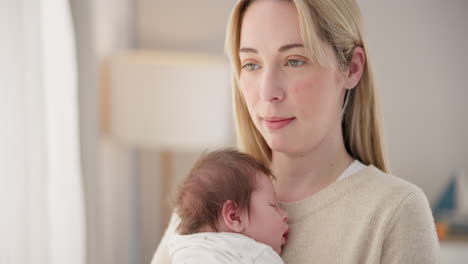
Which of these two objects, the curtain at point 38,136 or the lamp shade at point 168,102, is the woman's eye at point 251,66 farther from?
the lamp shade at point 168,102

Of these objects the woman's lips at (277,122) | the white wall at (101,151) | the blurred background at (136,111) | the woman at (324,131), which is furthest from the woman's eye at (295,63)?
the white wall at (101,151)

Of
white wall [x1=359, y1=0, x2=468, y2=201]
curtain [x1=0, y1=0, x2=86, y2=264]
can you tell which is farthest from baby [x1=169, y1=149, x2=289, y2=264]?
white wall [x1=359, y1=0, x2=468, y2=201]

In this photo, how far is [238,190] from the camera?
51.0 inches

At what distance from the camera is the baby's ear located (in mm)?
1267

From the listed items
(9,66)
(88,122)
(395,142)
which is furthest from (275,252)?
(395,142)

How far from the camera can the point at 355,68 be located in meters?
1.35

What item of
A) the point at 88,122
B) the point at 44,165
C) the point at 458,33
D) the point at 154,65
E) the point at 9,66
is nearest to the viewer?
the point at 9,66

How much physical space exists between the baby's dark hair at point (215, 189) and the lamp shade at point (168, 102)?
6.40 ft

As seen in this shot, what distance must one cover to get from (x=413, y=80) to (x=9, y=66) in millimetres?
→ 2593

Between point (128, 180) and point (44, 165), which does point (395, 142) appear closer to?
point (128, 180)

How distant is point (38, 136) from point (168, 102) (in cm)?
125

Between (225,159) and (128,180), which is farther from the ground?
(225,159)

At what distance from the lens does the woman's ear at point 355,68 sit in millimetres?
1340

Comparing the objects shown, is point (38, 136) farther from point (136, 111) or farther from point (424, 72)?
point (424, 72)
